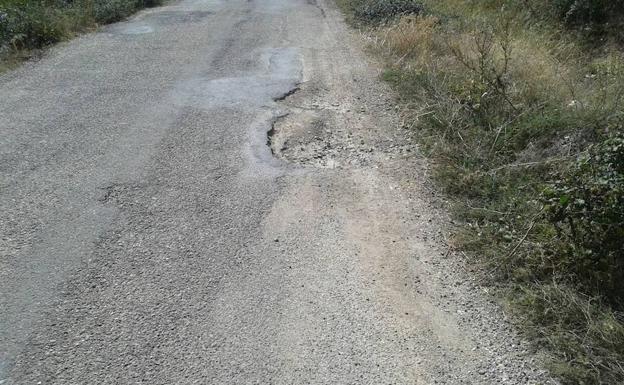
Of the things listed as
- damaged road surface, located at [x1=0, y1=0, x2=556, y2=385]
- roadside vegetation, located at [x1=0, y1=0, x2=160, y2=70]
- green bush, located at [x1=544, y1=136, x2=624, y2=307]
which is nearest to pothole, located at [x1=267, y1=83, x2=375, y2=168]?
damaged road surface, located at [x1=0, y1=0, x2=556, y2=385]

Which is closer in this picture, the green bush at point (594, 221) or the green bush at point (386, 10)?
the green bush at point (594, 221)

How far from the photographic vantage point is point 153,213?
161 inches

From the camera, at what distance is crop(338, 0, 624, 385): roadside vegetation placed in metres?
3.03

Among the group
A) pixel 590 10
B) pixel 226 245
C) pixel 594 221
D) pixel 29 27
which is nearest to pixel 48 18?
pixel 29 27

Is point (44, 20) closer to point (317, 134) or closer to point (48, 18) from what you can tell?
point (48, 18)

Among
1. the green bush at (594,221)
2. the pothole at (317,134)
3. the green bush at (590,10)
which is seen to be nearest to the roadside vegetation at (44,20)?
the pothole at (317,134)

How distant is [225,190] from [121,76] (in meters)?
3.78

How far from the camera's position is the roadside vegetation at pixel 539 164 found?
303 cm

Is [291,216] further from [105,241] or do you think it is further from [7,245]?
[7,245]

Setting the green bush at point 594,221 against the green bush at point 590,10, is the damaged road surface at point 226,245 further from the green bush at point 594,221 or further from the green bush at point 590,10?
the green bush at point 590,10

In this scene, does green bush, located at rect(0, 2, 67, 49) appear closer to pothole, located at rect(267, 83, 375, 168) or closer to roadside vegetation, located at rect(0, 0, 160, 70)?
roadside vegetation, located at rect(0, 0, 160, 70)

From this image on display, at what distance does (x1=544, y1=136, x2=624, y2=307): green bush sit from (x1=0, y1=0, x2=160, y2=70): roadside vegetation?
7.67 meters

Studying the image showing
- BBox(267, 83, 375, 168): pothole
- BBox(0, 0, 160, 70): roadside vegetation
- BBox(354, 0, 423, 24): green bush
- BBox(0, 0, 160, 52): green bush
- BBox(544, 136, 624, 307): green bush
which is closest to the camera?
BBox(544, 136, 624, 307): green bush

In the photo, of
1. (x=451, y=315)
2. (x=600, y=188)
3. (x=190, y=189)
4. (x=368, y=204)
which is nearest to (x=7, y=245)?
(x=190, y=189)
